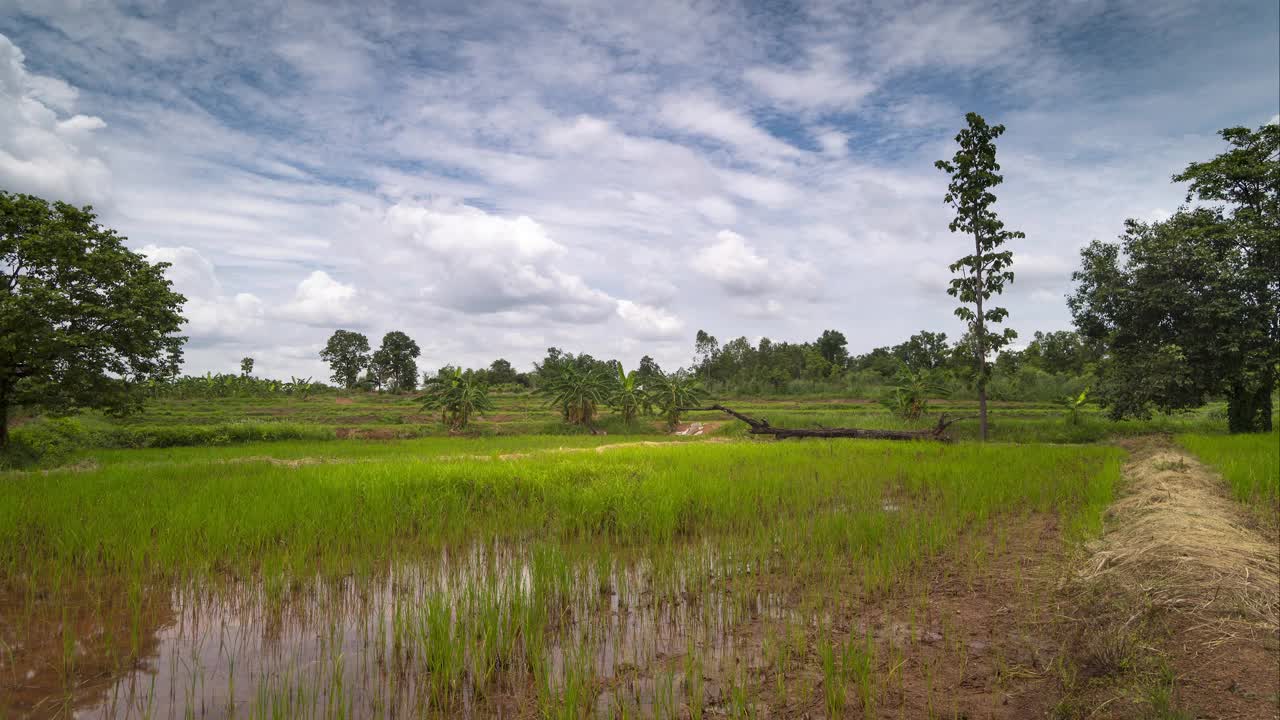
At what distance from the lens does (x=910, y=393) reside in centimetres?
2502

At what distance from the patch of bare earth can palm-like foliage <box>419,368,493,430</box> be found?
23.2m

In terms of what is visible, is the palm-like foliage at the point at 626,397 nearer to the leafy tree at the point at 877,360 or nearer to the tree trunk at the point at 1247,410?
the tree trunk at the point at 1247,410

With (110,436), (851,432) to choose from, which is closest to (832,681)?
(851,432)

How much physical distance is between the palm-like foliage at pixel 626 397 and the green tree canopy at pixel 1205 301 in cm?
1807

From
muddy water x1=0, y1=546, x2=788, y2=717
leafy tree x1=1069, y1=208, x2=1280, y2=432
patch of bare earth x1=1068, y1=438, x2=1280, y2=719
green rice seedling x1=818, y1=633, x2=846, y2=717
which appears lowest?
muddy water x1=0, y1=546, x2=788, y2=717

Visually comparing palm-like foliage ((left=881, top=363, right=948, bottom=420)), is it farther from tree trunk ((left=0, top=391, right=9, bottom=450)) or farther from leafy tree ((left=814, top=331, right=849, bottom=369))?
leafy tree ((left=814, top=331, right=849, bottom=369))

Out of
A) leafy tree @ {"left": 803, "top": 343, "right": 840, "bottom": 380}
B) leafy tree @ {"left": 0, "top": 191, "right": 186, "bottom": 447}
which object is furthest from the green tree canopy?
leafy tree @ {"left": 803, "top": 343, "right": 840, "bottom": 380}

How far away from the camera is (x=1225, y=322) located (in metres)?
16.5

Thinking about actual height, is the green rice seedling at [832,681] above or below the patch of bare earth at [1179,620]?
below

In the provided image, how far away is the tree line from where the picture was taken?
13078 mm

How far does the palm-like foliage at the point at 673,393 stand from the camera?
28141mm

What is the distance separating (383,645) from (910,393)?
25.3 metres

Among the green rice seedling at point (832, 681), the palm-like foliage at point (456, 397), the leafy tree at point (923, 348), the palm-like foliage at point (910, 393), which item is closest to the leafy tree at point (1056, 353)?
the leafy tree at point (923, 348)

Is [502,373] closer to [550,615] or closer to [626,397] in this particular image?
[626,397]
